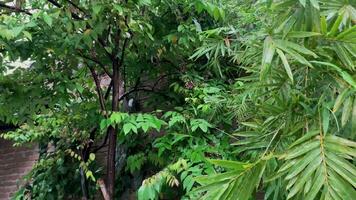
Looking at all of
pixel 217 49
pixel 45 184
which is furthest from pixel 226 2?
pixel 45 184

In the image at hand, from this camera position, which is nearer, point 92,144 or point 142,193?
point 142,193

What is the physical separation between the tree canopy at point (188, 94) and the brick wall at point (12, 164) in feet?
2.73

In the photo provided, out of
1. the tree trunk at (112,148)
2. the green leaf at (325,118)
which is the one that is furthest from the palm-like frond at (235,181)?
the tree trunk at (112,148)

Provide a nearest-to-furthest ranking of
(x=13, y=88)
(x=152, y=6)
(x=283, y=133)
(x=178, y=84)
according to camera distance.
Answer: (x=283, y=133), (x=13, y=88), (x=152, y=6), (x=178, y=84)

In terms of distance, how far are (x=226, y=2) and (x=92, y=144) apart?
58.6 inches

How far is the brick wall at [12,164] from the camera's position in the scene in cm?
524

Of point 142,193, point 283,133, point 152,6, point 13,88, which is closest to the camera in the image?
point 283,133

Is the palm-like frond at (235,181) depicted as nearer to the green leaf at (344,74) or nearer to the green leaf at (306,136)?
the green leaf at (306,136)

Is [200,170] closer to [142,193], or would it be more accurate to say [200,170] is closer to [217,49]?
[142,193]

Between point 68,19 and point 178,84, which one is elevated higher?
point 68,19

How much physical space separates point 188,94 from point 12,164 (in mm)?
3109

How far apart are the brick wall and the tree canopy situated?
2.73 feet

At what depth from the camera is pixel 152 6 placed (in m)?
3.12

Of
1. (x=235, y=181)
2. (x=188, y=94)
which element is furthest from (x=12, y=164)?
(x=235, y=181)
